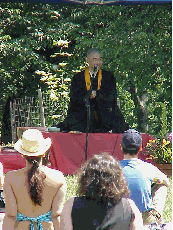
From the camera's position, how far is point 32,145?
153 inches

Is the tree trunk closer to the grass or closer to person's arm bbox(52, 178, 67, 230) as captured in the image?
the grass

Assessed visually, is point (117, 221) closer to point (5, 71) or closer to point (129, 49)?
point (129, 49)

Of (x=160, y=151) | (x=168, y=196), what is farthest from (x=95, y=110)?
(x=168, y=196)

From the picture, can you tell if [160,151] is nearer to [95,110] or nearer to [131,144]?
[95,110]

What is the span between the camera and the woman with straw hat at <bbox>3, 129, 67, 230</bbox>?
3.67 metres

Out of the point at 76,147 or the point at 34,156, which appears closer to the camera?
the point at 34,156

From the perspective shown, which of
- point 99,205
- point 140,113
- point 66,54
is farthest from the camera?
point 140,113

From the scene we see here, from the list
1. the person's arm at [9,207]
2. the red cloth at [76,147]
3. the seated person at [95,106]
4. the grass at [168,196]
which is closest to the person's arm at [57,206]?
the person's arm at [9,207]

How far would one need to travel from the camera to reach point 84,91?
363 inches

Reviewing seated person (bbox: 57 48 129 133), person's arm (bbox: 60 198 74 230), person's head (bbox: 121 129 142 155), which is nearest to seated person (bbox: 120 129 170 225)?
person's head (bbox: 121 129 142 155)

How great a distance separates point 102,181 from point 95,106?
20.4 feet

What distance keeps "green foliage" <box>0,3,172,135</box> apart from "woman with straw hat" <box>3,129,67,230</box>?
6.01m

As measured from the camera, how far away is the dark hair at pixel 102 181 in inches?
122

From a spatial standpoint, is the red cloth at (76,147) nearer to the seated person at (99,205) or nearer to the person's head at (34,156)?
the person's head at (34,156)
